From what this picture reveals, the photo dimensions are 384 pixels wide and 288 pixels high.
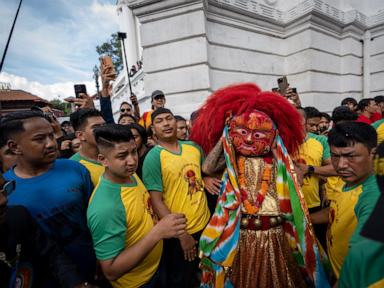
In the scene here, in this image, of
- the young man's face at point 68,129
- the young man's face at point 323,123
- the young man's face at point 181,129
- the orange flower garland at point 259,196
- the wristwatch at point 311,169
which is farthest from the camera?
the young man's face at point 68,129

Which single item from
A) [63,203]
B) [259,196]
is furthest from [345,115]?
[63,203]

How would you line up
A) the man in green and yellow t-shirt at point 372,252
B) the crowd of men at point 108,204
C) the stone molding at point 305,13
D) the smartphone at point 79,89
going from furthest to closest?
the stone molding at point 305,13, the smartphone at point 79,89, the crowd of men at point 108,204, the man in green and yellow t-shirt at point 372,252

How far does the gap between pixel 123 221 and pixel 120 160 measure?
40 cm

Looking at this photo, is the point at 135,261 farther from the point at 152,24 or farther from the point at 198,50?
the point at 152,24

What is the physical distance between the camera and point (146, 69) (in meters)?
5.58

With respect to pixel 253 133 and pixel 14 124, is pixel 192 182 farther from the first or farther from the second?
pixel 14 124

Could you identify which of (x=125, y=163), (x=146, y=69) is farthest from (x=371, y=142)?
(x=146, y=69)

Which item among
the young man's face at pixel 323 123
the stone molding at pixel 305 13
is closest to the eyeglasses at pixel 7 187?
the young man's face at pixel 323 123

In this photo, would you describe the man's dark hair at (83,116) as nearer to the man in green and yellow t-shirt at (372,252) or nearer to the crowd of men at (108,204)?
the crowd of men at (108,204)

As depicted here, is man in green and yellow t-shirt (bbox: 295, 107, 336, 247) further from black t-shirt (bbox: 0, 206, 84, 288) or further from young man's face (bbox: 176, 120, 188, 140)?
black t-shirt (bbox: 0, 206, 84, 288)

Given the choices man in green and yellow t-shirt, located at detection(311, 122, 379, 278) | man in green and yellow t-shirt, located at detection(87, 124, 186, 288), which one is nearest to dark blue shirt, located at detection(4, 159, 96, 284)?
man in green and yellow t-shirt, located at detection(87, 124, 186, 288)

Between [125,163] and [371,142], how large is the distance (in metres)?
1.74

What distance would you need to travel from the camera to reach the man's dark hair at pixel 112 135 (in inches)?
62.1

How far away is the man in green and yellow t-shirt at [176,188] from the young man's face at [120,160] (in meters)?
0.56
